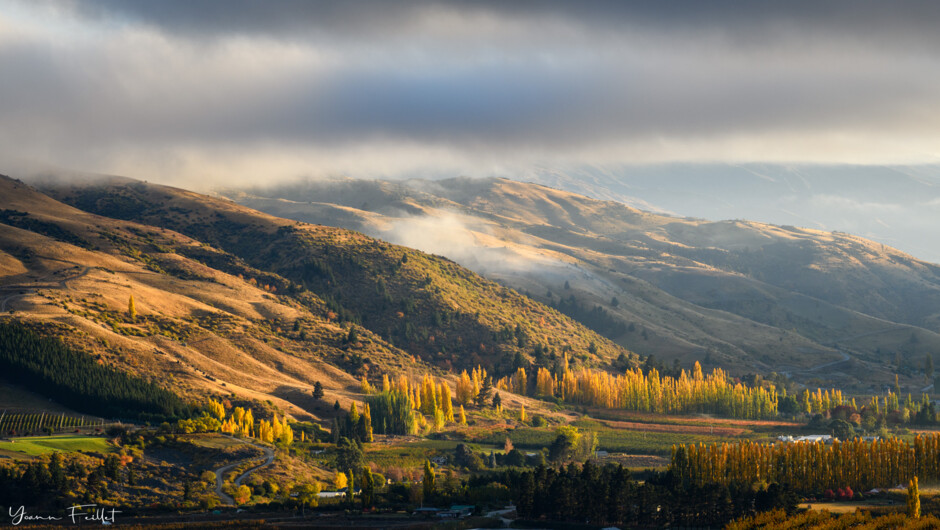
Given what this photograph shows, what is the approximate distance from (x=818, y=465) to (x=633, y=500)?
153 feet

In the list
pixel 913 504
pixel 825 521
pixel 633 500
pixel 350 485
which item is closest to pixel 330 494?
pixel 350 485

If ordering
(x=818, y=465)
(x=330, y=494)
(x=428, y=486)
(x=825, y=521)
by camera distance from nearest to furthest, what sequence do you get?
(x=825, y=521) → (x=428, y=486) → (x=818, y=465) → (x=330, y=494)

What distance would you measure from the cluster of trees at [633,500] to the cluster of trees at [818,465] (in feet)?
53.7

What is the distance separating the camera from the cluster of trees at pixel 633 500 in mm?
142000

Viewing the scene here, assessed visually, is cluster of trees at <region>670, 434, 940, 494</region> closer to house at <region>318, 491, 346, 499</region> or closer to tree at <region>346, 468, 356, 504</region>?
tree at <region>346, 468, 356, 504</region>

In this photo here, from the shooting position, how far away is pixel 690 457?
578 ft

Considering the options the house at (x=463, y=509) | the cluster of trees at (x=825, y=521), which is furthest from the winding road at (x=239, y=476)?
the cluster of trees at (x=825, y=521)

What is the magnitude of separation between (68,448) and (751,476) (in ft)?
400

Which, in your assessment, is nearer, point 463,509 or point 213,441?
point 463,509

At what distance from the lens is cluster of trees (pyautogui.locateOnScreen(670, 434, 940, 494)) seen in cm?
17162

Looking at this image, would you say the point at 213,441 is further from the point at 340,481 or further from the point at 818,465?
the point at 818,465

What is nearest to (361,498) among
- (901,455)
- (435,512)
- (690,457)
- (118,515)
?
(435,512)

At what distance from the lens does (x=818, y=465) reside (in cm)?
17375

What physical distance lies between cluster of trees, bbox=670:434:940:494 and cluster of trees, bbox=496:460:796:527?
53.7ft
